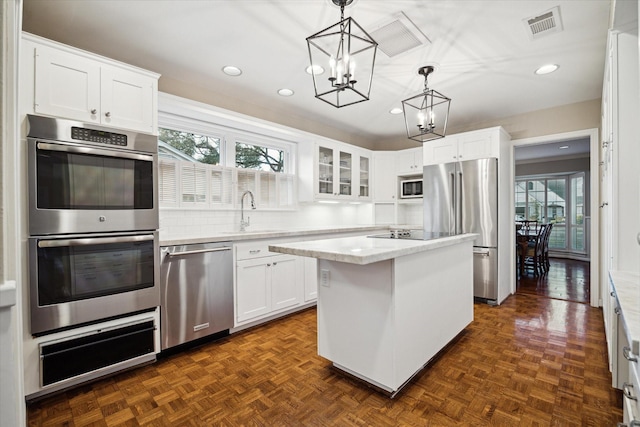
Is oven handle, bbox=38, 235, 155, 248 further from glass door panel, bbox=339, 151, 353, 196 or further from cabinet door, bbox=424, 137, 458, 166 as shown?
cabinet door, bbox=424, 137, 458, 166

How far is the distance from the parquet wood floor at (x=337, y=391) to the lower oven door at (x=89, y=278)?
49 cm

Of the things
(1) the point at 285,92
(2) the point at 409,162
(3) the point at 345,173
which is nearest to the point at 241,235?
(1) the point at 285,92

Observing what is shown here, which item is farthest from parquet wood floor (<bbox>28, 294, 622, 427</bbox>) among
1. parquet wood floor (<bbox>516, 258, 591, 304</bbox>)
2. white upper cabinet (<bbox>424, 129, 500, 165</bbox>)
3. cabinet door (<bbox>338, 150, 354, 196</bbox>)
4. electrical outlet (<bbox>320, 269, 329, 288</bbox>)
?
cabinet door (<bbox>338, 150, 354, 196</bbox>)

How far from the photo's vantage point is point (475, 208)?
3.87m

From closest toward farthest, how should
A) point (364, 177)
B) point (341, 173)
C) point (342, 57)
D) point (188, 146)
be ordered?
1. point (342, 57)
2. point (188, 146)
3. point (341, 173)
4. point (364, 177)

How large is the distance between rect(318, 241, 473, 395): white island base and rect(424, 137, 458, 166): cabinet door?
214 cm

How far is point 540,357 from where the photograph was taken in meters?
2.39

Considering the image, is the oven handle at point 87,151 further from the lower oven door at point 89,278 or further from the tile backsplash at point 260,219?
the tile backsplash at point 260,219

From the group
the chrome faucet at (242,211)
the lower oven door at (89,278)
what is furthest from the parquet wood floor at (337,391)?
the chrome faucet at (242,211)

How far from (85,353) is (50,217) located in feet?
2.97

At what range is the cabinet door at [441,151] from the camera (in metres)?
4.10

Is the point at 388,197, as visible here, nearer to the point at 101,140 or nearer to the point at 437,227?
the point at 437,227

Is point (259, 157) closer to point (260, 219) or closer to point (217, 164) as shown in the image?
point (217, 164)

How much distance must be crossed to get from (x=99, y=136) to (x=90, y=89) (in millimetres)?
312
